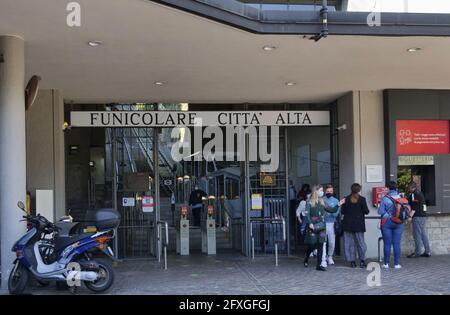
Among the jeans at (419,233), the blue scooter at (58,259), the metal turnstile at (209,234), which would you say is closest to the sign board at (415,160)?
the jeans at (419,233)

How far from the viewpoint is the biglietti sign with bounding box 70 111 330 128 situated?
1191 cm

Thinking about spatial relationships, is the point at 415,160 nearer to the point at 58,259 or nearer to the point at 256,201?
the point at 256,201

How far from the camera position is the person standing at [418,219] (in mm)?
11430

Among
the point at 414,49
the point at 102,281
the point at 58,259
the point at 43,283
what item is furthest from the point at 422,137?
the point at 43,283

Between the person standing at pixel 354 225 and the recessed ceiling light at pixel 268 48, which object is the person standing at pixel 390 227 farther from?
the recessed ceiling light at pixel 268 48

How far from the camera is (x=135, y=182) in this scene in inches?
495

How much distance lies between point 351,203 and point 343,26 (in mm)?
3917

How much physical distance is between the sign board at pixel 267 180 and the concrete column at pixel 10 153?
6321 millimetres

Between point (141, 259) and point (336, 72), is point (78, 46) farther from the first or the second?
point (141, 259)

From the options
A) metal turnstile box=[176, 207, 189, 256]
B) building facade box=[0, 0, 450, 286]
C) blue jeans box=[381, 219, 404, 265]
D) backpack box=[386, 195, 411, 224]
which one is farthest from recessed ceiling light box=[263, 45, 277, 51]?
metal turnstile box=[176, 207, 189, 256]

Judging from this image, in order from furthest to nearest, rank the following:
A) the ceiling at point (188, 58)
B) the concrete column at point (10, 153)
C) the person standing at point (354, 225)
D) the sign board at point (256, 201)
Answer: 1. the sign board at point (256, 201)
2. the person standing at point (354, 225)
3. the concrete column at point (10, 153)
4. the ceiling at point (188, 58)

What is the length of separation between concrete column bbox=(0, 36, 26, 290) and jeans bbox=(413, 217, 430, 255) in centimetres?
789

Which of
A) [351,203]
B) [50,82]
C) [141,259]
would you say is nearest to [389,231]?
[351,203]

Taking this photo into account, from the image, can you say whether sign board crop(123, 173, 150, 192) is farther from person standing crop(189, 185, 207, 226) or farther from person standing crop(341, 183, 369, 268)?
person standing crop(341, 183, 369, 268)
